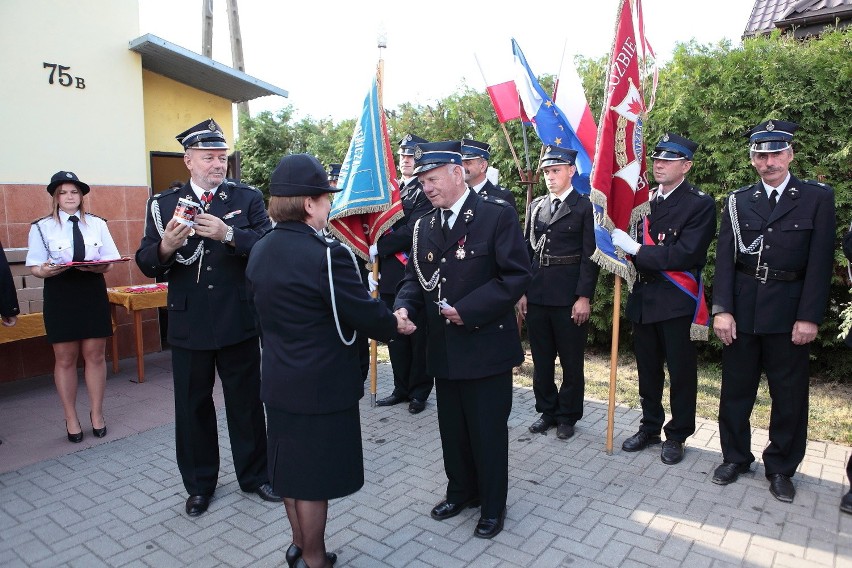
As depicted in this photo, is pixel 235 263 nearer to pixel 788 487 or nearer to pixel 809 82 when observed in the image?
pixel 788 487

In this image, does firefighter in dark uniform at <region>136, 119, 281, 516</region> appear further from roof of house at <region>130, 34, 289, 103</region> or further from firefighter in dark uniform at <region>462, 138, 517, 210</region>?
roof of house at <region>130, 34, 289, 103</region>

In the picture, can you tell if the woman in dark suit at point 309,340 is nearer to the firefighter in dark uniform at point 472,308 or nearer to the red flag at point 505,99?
the firefighter in dark uniform at point 472,308

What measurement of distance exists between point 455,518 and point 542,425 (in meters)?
1.54

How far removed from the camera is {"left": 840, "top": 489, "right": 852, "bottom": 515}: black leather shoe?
347 cm

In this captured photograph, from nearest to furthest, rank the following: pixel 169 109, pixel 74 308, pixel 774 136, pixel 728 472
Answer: pixel 774 136
pixel 728 472
pixel 74 308
pixel 169 109

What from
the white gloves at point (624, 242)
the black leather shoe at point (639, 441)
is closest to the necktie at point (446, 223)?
the white gloves at point (624, 242)

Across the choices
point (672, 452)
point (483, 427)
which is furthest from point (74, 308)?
point (672, 452)

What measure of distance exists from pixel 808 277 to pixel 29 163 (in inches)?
268

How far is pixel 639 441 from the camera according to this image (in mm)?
4438

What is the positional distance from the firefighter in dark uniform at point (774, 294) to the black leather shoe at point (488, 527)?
5.03ft

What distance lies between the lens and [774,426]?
12.4 ft

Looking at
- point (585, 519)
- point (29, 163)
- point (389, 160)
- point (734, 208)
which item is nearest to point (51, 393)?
point (29, 163)

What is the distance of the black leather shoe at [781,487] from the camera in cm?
362

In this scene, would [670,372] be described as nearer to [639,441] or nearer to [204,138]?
[639,441]
